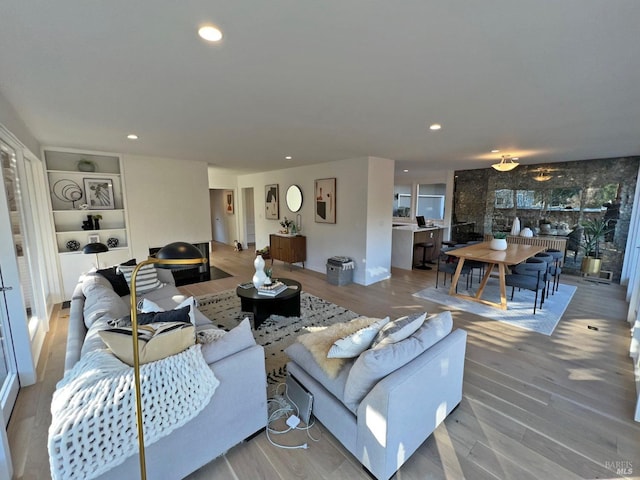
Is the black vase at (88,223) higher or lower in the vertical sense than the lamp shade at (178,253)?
lower

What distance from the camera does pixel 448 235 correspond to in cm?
777

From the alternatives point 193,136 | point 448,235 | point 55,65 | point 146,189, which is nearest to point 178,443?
point 55,65

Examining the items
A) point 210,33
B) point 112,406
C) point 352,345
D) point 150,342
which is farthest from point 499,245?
point 112,406

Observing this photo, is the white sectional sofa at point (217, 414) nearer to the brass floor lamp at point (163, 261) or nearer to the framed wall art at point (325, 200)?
the brass floor lamp at point (163, 261)

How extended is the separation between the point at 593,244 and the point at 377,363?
6749 millimetres

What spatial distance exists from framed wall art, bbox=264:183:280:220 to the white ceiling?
3673 mm

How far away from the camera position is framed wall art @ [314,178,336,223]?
5.58 m

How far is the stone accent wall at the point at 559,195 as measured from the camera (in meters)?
5.39

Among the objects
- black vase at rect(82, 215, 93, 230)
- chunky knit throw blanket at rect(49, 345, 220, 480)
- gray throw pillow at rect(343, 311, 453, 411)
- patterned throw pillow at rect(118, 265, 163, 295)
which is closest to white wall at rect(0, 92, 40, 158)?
black vase at rect(82, 215, 93, 230)

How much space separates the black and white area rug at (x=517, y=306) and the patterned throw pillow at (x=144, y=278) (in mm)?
3913

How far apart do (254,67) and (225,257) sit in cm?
649

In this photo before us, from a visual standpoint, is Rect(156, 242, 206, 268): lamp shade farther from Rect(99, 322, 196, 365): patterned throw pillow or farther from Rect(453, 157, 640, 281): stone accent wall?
Rect(453, 157, 640, 281): stone accent wall

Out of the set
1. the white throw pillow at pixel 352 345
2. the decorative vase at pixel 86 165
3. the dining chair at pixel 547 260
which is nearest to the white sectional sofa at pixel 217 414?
the white throw pillow at pixel 352 345

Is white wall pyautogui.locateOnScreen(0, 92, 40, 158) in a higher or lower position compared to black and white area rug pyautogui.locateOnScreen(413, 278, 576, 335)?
higher
